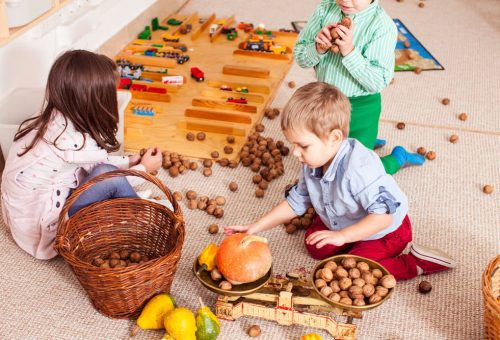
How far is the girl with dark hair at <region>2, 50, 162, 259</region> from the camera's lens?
1432 mm

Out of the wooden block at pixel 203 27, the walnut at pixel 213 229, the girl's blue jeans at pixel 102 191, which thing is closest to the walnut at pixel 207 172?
the walnut at pixel 213 229

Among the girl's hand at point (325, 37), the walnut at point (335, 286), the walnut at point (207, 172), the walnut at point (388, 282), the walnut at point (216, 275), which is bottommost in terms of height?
the walnut at point (207, 172)

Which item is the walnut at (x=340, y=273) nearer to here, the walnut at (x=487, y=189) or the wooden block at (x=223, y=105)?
the walnut at (x=487, y=189)

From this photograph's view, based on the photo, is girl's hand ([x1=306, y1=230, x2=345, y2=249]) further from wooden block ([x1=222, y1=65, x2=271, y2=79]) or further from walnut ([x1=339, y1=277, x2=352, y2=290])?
wooden block ([x1=222, y1=65, x2=271, y2=79])

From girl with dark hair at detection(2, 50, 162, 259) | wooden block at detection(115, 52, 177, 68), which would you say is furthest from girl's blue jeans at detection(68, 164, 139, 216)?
wooden block at detection(115, 52, 177, 68)

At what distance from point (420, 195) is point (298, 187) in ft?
1.67

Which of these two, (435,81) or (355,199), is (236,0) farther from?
(355,199)

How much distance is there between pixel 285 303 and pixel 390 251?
351 millimetres

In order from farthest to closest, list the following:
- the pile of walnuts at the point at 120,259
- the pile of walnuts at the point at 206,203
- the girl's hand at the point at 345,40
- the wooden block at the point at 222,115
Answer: the wooden block at the point at 222,115 < the pile of walnuts at the point at 206,203 < the girl's hand at the point at 345,40 < the pile of walnuts at the point at 120,259

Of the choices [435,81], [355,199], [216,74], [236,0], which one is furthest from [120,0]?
[355,199]

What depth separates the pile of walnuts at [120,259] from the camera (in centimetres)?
148

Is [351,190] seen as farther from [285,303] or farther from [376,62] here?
[376,62]

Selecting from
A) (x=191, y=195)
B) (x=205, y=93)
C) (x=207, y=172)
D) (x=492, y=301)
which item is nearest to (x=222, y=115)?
(x=205, y=93)

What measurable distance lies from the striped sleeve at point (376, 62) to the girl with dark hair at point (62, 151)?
2.24 ft
